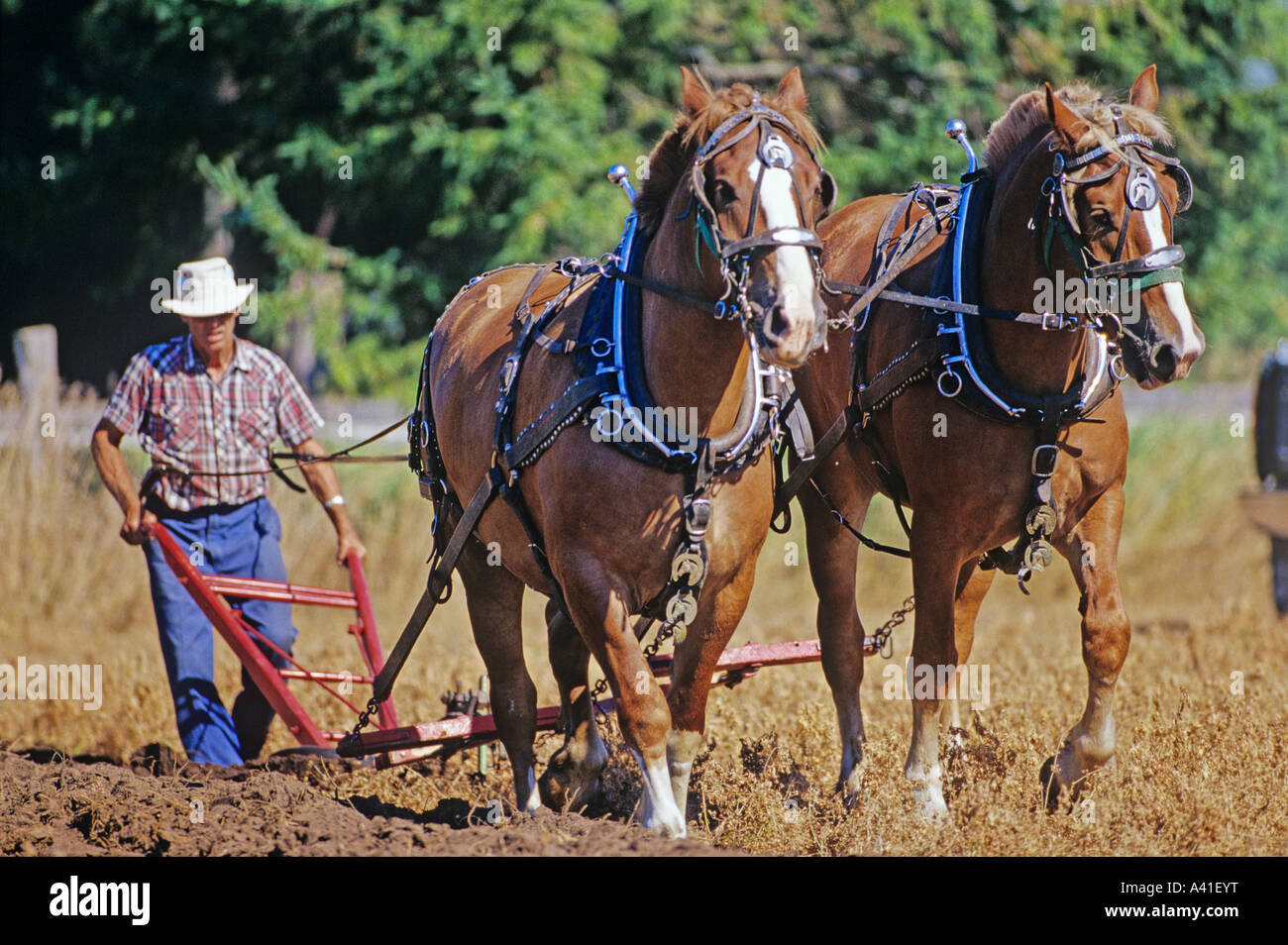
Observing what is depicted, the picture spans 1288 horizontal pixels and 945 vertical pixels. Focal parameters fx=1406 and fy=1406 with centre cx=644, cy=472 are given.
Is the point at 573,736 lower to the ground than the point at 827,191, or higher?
lower

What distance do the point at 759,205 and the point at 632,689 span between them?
4.69 feet

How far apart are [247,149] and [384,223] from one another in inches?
65.6

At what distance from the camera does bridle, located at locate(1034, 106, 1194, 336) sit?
13.4ft

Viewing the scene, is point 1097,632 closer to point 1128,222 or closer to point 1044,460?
point 1044,460

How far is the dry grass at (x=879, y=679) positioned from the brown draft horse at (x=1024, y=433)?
1.06 feet

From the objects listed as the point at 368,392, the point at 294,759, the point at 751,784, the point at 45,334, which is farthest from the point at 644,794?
the point at 368,392

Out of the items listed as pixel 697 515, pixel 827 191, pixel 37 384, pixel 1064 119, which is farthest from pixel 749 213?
pixel 37 384

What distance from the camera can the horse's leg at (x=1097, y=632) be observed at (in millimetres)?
4840

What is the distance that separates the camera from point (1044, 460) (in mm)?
4539

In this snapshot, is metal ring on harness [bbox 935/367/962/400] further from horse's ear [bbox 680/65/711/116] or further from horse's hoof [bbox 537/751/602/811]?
horse's hoof [bbox 537/751/602/811]
